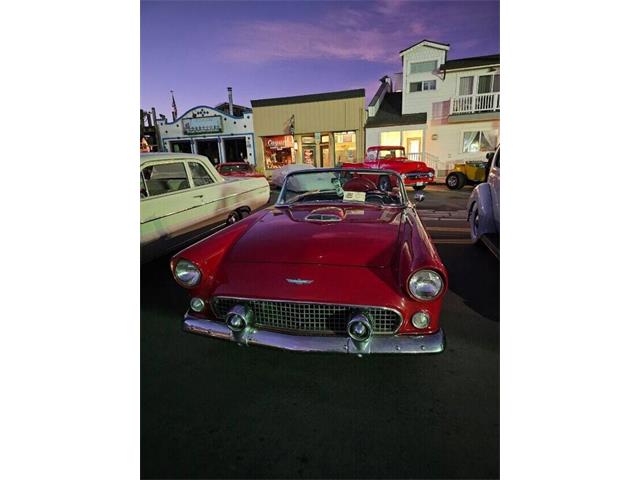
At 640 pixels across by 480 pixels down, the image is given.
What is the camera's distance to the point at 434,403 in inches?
72.1

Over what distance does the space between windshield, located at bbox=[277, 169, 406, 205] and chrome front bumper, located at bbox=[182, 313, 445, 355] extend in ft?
5.28

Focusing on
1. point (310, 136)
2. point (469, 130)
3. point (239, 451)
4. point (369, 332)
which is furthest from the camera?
point (310, 136)

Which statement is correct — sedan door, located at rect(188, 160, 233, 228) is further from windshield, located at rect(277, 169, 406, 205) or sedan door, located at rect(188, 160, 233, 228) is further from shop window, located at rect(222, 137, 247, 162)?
shop window, located at rect(222, 137, 247, 162)

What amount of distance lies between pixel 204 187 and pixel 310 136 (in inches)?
589

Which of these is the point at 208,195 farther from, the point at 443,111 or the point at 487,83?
the point at 487,83

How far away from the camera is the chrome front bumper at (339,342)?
1.82m

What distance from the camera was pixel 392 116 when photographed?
16703 millimetres

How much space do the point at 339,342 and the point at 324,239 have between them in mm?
710

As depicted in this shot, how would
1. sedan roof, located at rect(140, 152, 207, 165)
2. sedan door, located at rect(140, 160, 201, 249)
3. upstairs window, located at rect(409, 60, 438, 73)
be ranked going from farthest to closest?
upstairs window, located at rect(409, 60, 438, 73) < sedan roof, located at rect(140, 152, 207, 165) < sedan door, located at rect(140, 160, 201, 249)

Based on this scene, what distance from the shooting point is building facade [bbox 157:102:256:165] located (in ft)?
63.3

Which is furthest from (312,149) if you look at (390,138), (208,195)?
(208,195)

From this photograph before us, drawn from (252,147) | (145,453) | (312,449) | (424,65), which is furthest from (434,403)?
(252,147)

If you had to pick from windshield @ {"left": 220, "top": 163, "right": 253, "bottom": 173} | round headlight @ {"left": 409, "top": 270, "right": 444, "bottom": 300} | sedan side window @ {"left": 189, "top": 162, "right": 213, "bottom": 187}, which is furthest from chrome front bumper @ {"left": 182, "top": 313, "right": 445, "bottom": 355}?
windshield @ {"left": 220, "top": 163, "right": 253, "bottom": 173}

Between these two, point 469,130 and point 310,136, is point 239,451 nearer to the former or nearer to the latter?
point 469,130
